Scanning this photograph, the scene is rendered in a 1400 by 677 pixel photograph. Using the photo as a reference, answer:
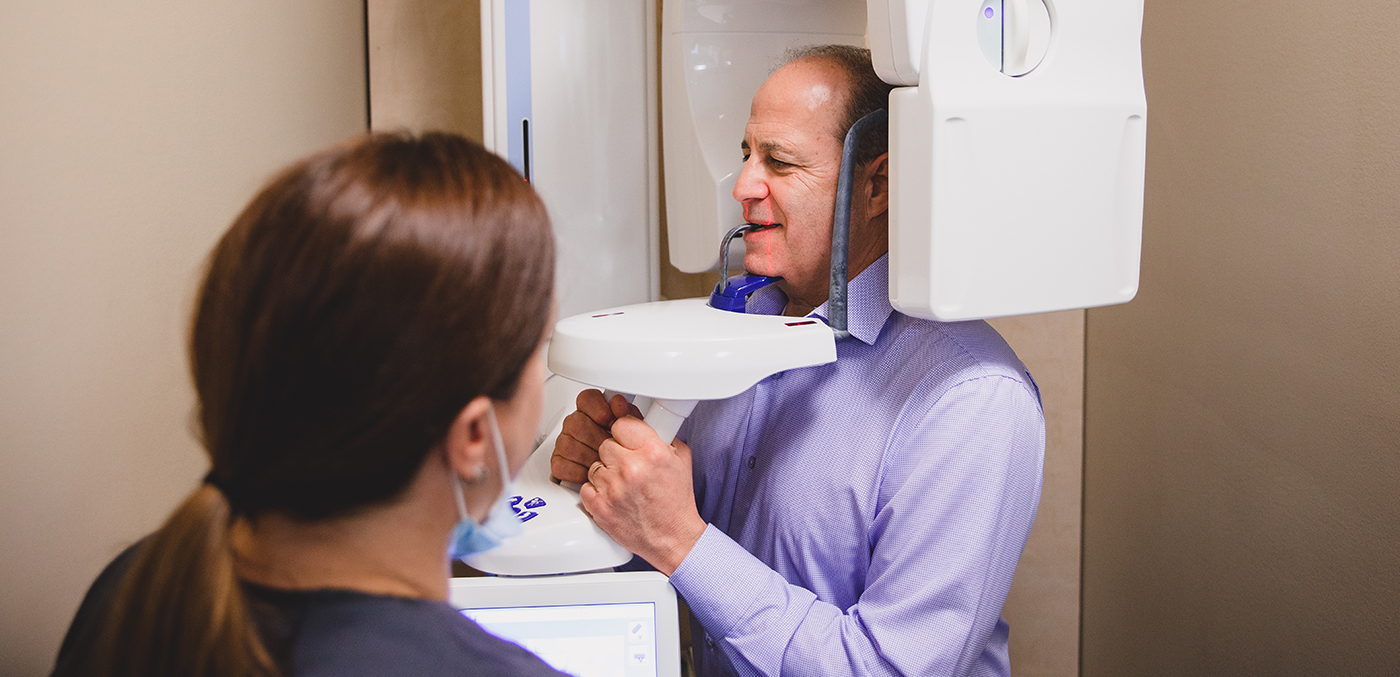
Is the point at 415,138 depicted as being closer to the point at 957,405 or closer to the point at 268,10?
the point at 957,405

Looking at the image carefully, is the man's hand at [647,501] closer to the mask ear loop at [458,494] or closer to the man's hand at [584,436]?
the man's hand at [584,436]

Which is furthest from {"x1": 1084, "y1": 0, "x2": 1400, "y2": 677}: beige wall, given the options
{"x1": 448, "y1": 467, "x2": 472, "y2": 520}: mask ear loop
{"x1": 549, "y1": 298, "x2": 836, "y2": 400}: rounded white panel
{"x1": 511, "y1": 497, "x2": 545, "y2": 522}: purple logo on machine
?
{"x1": 448, "y1": 467, "x2": 472, "y2": 520}: mask ear loop

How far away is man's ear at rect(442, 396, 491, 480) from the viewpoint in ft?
1.90

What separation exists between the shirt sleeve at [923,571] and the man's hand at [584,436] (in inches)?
7.7

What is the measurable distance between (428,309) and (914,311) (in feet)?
1.91

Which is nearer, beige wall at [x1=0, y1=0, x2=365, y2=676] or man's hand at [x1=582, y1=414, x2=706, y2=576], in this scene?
beige wall at [x1=0, y1=0, x2=365, y2=676]

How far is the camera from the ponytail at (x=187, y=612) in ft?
1.64

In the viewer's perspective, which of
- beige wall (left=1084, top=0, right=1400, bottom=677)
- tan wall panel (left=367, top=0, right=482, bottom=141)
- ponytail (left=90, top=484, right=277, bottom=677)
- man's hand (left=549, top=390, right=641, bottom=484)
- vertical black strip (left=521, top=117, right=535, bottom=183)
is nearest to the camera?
ponytail (left=90, top=484, right=277, bottom=677)

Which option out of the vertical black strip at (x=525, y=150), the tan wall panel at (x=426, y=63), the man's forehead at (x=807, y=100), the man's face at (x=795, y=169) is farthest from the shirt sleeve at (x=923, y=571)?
the tan wall panel at (x=426, y=63)

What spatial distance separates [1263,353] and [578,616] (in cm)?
119

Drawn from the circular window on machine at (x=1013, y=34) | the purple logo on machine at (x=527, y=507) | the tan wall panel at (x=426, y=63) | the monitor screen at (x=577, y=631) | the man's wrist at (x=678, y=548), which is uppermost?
the tan wall panel at (x=426, y=63)

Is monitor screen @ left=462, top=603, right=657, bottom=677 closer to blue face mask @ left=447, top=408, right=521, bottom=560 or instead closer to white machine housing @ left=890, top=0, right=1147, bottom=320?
blue face mask @ left=447, top=408, right=521, bottom=560

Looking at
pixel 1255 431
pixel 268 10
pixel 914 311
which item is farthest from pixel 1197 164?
pixel 268 10

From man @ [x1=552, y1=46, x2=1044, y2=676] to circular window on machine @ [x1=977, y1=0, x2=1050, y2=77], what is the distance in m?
0.27
